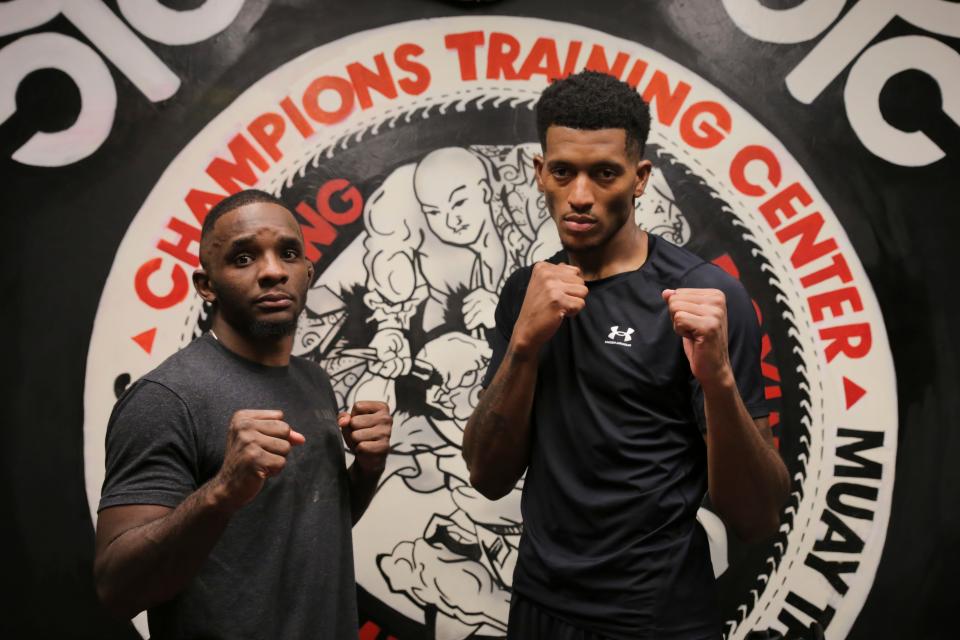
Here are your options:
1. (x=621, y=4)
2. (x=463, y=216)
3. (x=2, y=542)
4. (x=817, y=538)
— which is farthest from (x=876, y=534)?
(x=2, y=542)

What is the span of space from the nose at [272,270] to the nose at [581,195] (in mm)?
457

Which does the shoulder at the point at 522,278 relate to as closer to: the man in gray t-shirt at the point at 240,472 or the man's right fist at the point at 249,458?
the man in gray t-shirt at the point at 240,472

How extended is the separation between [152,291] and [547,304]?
1182 millimetres

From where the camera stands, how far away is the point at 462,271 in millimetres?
2137

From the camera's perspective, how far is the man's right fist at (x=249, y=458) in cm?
115

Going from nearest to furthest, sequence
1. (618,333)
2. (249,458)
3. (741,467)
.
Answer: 1. (249,458)
2. (741,467)
3. (618,333)

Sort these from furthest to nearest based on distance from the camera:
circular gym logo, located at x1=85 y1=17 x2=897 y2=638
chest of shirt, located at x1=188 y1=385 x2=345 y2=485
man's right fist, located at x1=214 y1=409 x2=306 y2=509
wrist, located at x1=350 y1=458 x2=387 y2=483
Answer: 1. circular gym logo, located at x1=85 y1=17 x2=897 y2=638
2. wrist, located at x1=350 y1=458 x2=387 y2=483
3. chest of shirt, located at x1=188 y1=385 x2=345 y2=485
4. man's right fist, located at x1=214 y1=409 x2=306 y2=509

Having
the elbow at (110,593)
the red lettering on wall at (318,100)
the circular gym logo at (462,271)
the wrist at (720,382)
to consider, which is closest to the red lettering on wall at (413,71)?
the circular gym logo at (462,271)

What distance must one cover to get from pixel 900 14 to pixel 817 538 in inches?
50.3

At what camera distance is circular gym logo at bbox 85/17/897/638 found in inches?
82.1

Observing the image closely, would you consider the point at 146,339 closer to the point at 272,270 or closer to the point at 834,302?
the point at 272,270

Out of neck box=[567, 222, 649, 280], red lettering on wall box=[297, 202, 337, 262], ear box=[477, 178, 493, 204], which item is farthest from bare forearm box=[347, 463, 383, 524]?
ear box=[477, 178, 493, 204]

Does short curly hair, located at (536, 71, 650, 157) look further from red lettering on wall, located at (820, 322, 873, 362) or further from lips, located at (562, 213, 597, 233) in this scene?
red lettering on wall, located at (820, 322, 873, 362)

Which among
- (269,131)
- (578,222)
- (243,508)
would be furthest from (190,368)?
(269,131)
